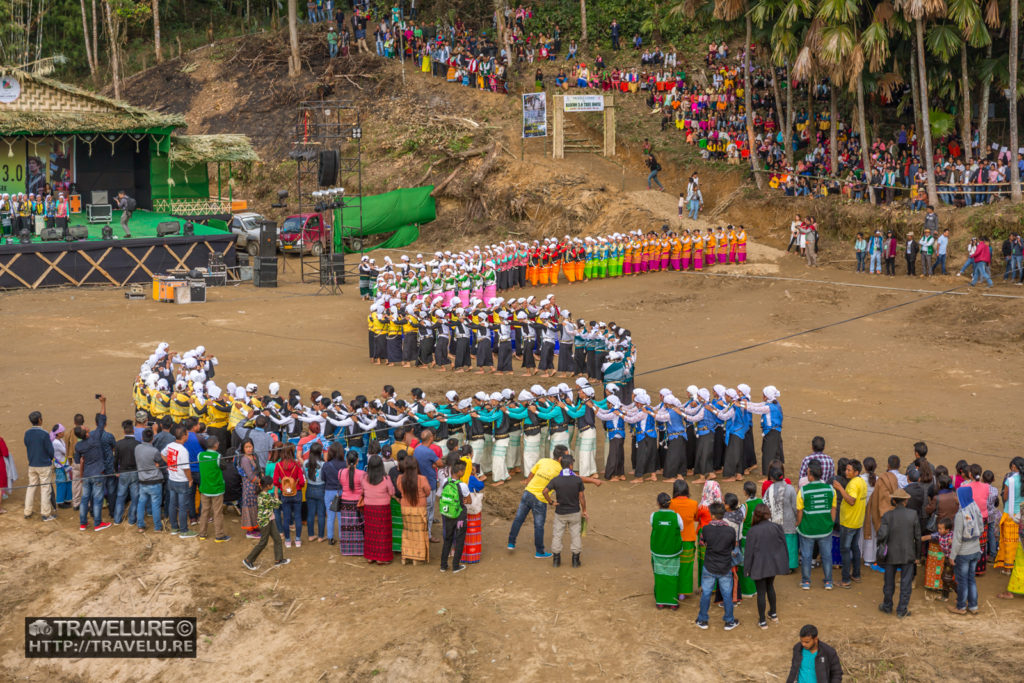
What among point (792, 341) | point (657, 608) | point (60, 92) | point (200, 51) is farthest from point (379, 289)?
point (200, 51)

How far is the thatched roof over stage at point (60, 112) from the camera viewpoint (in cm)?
3422

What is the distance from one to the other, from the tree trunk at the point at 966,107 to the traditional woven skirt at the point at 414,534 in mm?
22989

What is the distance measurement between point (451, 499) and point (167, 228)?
2272 cm

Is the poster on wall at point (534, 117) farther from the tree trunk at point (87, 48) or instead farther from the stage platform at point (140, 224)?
the tree trunk at point (87, 48)

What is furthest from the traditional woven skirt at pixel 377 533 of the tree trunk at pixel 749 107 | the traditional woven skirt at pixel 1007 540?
the tree trunk at pixel 749 107

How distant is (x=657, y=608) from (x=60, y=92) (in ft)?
100

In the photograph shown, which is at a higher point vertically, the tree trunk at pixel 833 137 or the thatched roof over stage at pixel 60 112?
the thatched roof over stage at pixel 60 112

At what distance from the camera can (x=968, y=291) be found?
26.4 metres

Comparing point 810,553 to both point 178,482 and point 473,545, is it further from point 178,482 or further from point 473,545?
point 178,482

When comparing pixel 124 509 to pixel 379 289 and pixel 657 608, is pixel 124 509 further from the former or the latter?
pixel 379 289

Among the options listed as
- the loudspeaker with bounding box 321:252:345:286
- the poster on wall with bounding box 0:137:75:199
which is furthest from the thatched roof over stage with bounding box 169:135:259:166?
the loudspeaker with bounding box 321:252:345:286

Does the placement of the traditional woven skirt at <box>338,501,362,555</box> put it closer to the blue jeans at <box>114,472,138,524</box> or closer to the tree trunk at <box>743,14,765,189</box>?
the blue jeans at <box>114,472,138,524</box>

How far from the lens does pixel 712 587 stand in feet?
36.2

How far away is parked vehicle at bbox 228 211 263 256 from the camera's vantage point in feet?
118
